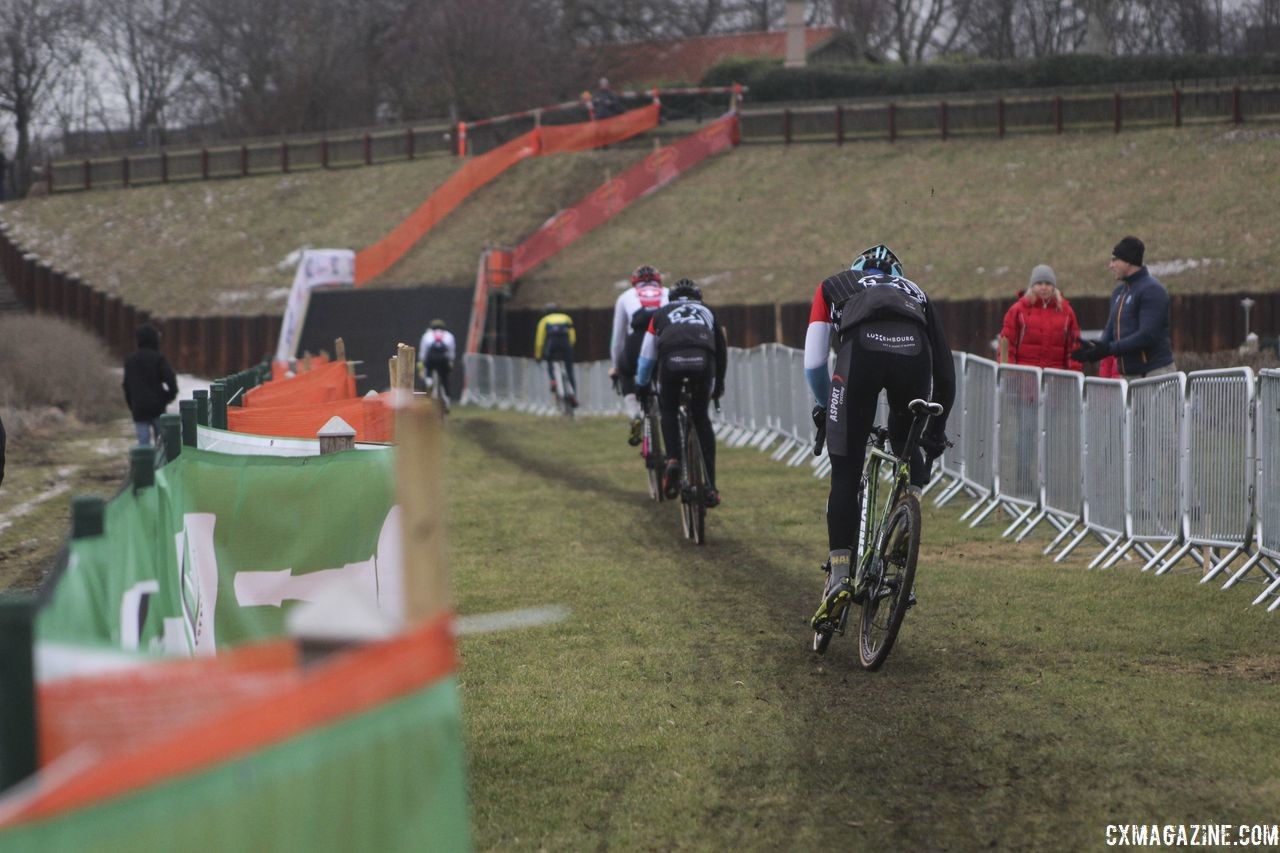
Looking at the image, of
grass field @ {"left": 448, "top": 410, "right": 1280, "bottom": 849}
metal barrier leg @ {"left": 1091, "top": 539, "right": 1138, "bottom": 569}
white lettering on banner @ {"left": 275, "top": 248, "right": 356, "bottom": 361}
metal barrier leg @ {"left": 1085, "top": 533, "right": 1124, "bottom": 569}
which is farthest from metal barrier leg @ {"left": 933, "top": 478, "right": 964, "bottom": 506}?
white lettering on banner @ {"left": 275, "top": 248, "right": 356, "bottom": 361}

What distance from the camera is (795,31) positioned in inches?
2648

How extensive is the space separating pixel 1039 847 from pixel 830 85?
186 feet

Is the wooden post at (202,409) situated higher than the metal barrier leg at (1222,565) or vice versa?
the wooden post at (202,409)

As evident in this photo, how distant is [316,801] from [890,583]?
15.4 feet

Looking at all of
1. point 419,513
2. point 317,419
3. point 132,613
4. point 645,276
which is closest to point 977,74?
point 645,276

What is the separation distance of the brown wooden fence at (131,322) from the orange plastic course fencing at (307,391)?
31700 mm

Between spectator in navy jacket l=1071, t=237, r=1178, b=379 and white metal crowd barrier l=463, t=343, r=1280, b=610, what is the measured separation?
540 mm

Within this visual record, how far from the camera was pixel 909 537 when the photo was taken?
7.11 m

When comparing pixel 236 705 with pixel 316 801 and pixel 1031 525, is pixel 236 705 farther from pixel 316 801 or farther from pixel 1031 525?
pixel 1031 525

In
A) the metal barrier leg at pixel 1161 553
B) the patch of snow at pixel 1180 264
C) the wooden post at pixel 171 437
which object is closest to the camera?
the wooden post at pixel 171 437

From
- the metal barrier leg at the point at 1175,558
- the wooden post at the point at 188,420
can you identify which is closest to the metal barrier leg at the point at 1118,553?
the metal barrier leg at the point at 1175,558

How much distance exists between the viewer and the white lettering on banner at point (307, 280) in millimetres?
38594

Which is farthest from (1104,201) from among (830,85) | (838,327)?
(838,327)

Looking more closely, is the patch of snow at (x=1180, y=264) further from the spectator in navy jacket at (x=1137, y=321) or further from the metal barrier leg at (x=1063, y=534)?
the metal barrier leg at (x=1063, y=534)
